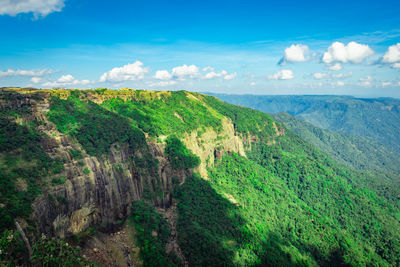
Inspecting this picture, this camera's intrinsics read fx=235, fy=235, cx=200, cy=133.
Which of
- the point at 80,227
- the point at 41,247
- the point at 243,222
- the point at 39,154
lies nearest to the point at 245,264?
the point at 243,222

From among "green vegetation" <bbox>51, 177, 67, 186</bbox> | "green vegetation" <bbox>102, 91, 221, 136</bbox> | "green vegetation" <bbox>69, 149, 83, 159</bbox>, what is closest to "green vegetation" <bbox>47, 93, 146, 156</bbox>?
"green vegetation" <bbox>69, 149, 83, 159</bbox>

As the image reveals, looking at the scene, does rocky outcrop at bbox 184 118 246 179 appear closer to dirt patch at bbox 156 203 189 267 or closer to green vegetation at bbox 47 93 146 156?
dirt patch at bbox 156 203 189 267

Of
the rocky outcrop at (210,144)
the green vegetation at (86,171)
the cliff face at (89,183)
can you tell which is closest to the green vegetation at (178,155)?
the cliff face at (89,183)

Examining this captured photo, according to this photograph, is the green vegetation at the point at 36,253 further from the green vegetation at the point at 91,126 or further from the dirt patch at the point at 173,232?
the dirt patch at the point at 173,232

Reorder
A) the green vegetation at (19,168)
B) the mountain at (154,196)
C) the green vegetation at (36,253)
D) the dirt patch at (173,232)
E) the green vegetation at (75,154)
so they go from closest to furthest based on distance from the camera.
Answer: the green vegetation at (36,253)
the green vegetation at (19,168)
the mountain at (154,196)
the green vegetation at (75,154)
the dirt patch at (173,232)

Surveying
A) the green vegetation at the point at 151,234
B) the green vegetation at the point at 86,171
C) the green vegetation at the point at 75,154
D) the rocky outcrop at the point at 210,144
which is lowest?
the green vegetation at the point at 151,234

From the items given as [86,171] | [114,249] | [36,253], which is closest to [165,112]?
[86,171]

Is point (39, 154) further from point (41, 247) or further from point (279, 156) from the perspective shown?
point (279, 156)
